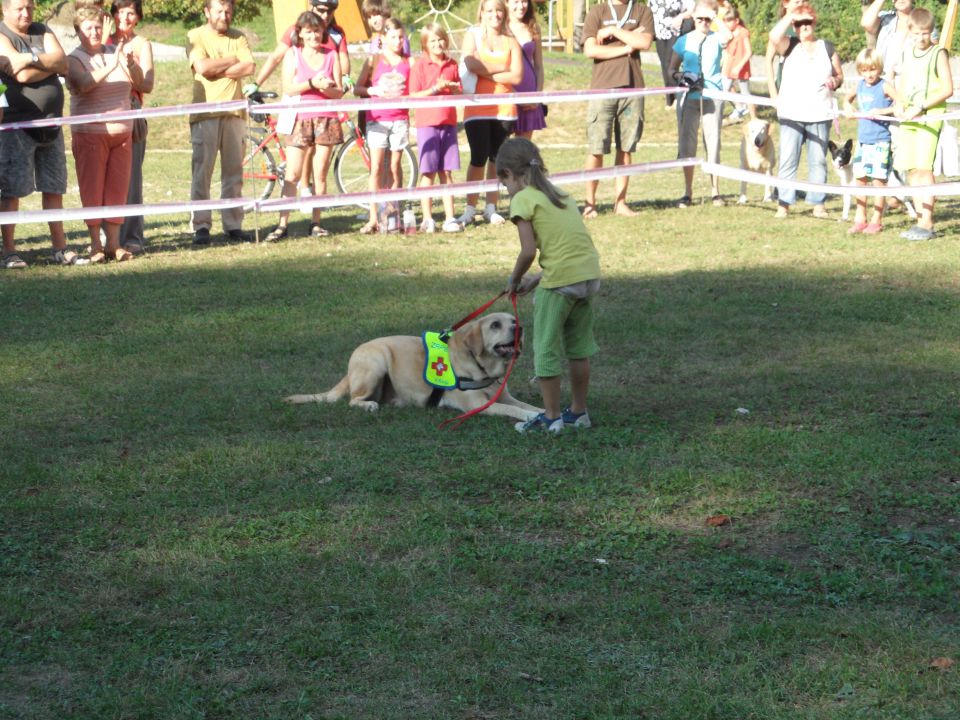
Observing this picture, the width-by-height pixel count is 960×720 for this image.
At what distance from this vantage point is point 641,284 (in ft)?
36.2

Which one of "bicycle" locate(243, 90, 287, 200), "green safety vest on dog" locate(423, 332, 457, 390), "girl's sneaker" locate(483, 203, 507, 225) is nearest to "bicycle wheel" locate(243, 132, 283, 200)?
"bicycle" locate(243, 90, 287, 200)

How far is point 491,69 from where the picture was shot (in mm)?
13641

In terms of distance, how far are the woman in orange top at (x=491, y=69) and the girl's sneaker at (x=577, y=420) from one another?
6.92 meters

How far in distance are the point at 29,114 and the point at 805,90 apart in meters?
8.19

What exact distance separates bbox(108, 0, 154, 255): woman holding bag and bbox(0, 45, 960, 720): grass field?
2.25 metres

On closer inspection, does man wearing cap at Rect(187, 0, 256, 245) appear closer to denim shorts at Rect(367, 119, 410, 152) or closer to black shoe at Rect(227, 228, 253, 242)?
black shoe at Rect(227, 228, 253, 242)

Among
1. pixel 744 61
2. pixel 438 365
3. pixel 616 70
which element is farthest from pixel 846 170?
pixel 438 365

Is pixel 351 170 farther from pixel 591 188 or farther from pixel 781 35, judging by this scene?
pixel 781 35

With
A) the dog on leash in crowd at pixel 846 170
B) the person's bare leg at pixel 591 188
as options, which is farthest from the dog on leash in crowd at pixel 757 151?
the person's bare leg at pixel 591 188

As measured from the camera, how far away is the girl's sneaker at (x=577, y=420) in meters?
7.21

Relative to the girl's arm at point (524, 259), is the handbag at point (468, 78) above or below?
above

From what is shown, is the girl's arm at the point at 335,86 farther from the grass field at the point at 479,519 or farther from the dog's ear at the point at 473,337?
the dog's ear at the point at 473,337

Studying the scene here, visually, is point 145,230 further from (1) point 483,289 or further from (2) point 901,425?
(2) point 901,425

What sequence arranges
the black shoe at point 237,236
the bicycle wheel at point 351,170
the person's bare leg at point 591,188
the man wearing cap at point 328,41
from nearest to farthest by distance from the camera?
the man wearing cap at point 328,41
the black shoe at point 237,236
the person's bare leg at point 591,188
the bicycle wheel at point 351,170
